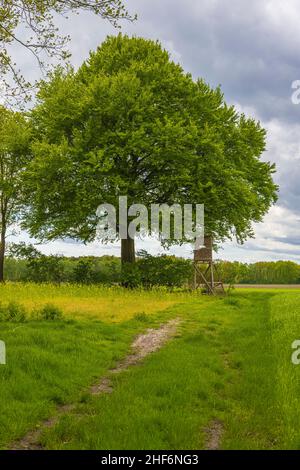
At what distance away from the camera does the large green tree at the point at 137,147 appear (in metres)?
31.6

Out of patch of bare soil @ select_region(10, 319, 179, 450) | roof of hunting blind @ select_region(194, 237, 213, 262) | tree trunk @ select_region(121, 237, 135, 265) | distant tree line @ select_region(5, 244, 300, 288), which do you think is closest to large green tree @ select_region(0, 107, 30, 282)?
distant tree line @ select_region(5, 244, 300, 288)

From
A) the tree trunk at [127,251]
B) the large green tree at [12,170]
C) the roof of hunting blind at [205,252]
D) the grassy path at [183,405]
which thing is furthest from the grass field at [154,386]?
the large green tree at [12,170]

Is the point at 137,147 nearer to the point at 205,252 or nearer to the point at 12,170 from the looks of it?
the point at 205,252

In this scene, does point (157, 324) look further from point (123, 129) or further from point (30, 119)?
point (30, 119)

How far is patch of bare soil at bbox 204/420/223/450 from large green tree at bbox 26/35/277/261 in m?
23.8

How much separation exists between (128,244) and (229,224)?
8.37 m

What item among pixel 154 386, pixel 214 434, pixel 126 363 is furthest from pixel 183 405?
pixel 126 363

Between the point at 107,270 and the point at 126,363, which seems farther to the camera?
the point at 107,270

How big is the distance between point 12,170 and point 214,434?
37.2 m

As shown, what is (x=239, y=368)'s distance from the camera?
12070 mm

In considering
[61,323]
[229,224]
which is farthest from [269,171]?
[61,323]

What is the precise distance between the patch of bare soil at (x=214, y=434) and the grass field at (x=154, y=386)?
44 millimetres

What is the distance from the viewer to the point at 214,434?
7605mm

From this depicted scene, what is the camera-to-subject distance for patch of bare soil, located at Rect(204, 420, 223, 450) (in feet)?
23.3
